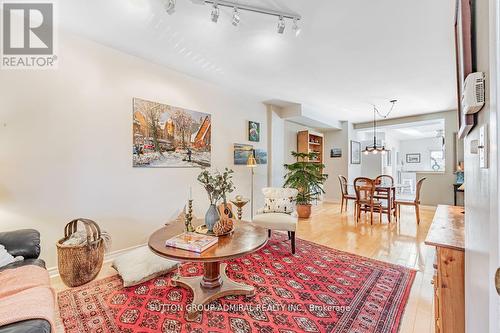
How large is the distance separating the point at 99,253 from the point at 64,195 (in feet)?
2.50

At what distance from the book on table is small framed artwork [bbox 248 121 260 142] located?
2.87 metres

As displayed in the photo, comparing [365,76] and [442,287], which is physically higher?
[365,76]

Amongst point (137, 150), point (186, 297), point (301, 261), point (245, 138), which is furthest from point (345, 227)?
point (137, 150)

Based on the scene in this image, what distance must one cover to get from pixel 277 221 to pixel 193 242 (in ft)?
4.76

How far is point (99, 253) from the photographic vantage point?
86.0 inches

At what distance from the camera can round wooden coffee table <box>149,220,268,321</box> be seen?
1576 mm

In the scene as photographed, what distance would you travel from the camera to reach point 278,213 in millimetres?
3186

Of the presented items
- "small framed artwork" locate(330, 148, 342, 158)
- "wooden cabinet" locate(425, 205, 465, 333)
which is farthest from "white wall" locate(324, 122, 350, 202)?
A: "wooden cabinet" locate(425, 205, 465, 333)

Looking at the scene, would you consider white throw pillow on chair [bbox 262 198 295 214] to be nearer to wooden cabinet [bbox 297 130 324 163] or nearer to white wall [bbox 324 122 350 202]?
wooden cabinet [bbox 297 130 324 163]

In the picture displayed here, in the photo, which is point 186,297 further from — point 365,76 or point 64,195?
point 365,76

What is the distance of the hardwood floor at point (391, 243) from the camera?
180 centimetres

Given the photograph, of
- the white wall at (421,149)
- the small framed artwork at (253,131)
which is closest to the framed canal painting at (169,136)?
the small framed artwork at (253,131)

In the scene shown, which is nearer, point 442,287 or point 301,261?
point 442,287

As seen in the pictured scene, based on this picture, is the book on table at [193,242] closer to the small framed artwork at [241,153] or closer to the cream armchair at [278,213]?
the cream armchair at [278,213]
